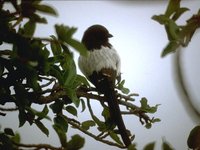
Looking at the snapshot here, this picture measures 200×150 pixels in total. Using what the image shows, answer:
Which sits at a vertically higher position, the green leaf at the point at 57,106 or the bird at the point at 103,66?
the bird at the point at 103,66

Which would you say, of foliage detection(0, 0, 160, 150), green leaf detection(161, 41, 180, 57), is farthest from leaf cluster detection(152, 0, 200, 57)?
foliage detection(0, 0, 160, 150)

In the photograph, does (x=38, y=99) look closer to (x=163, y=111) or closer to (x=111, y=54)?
(x=111, y=54)

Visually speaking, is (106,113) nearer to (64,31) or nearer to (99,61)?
(99,61)

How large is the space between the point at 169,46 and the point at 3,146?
0.37 metres

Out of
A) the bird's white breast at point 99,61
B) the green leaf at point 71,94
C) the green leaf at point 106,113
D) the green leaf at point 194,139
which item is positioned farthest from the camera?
the bird's white breast at point 99,61

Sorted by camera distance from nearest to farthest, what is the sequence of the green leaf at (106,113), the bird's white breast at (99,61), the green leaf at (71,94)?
the green leaf at (71,94) < the green leaf at (106,113) < the bird's white breast at (99,61)

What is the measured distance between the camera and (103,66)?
94 centimetres

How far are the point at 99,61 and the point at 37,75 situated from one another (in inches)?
13.5

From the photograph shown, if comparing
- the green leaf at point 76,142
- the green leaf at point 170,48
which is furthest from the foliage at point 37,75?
the green leaf at point 170,48

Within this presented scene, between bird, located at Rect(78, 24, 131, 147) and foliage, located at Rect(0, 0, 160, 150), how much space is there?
1.2 inches

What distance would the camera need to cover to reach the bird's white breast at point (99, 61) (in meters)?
0.95

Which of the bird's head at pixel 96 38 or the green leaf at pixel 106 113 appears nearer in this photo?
the green leaf at pixel 106 113

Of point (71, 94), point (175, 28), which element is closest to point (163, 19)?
point (175, 28)

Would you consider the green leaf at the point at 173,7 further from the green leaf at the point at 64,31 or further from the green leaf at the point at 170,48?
the green leaf at the point at 64,31
